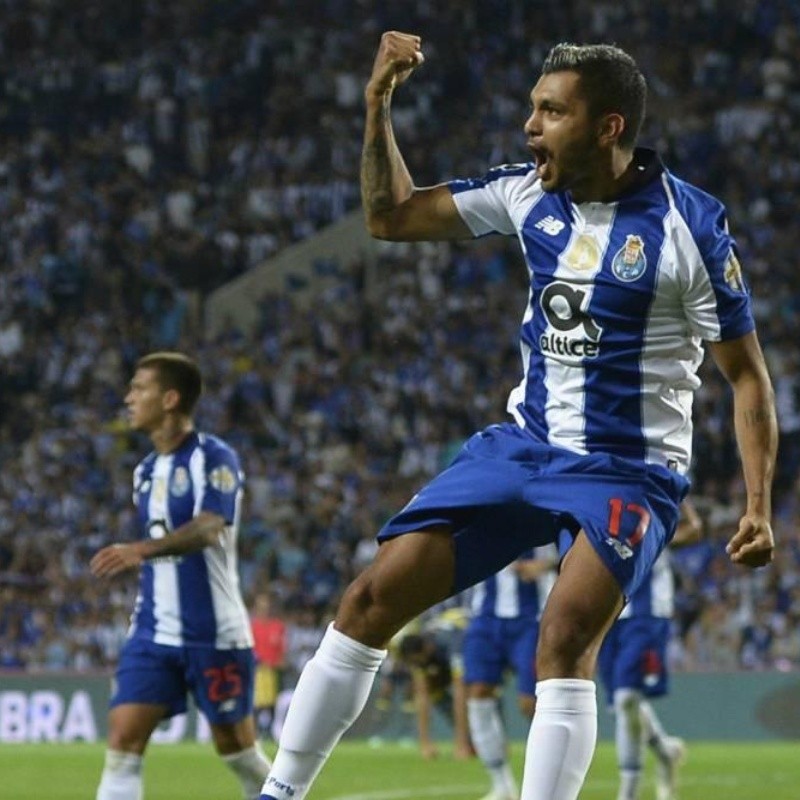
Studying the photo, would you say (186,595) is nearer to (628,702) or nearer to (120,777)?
(120,777)

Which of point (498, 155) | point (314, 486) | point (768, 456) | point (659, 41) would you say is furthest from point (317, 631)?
point (768, 456)

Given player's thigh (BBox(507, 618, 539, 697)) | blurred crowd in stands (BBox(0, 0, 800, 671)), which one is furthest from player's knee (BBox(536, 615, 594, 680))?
blurred crowd in stands (BBox(0, 0, 800, 671))

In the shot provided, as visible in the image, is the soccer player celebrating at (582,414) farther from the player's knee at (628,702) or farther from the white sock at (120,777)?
the player's knee at (628,702)

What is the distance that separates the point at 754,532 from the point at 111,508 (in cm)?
1998

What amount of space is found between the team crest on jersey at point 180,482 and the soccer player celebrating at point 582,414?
10.4 ft

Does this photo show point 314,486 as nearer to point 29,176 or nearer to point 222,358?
point 222,358

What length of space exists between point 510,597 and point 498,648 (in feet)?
1.24

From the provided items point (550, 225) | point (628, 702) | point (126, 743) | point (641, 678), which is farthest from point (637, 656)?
point (550, 225)

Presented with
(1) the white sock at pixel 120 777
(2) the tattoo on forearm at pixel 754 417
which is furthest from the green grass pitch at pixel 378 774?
(2) the tattoo on forearm at pixel 754 417

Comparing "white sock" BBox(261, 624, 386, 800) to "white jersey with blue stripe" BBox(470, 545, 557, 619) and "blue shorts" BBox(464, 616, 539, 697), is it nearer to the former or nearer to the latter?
"blue shorts" BBox(464, 616, 539, 697)

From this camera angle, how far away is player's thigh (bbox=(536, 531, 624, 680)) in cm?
595

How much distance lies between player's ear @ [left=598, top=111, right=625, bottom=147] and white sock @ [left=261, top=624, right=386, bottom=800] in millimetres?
1596

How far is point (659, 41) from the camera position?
31.2m

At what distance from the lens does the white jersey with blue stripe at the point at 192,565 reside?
30.3 ft
